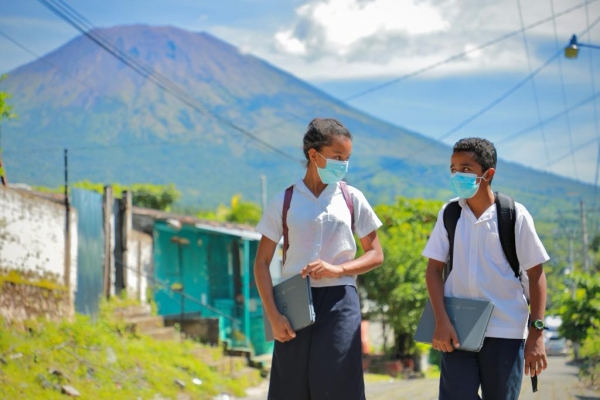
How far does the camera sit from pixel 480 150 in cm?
514

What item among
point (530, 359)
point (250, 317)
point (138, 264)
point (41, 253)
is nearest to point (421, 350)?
point (250, 317)

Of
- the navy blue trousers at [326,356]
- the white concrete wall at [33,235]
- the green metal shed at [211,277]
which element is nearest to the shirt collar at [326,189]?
the navy blue trousers at [326,356]

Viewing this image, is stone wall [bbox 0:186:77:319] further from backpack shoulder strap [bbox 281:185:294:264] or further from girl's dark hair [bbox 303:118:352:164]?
girl's dark hair [bbox 303:118:352:164]

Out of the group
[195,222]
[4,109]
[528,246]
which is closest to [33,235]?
[4,109]

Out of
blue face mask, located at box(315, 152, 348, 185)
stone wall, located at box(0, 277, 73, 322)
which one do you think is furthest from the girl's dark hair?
stone wall, located at box(0, 277, 73, 322)

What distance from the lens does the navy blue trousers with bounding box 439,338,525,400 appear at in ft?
16.1

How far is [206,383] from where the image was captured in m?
13.7

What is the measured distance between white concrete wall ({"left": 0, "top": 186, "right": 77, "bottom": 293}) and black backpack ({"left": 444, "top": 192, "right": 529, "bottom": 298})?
7.37m

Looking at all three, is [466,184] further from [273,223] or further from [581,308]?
[581,308]

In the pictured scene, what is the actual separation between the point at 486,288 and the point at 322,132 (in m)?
1.27

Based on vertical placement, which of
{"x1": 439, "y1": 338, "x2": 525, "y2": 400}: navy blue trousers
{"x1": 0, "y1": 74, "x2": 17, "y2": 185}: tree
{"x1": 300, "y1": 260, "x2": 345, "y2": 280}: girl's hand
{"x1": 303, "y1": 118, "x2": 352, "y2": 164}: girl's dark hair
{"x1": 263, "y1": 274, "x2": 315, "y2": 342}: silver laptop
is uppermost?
{"x1": 0, "y1": 74, "x2": 17, "y2": 185}: tree

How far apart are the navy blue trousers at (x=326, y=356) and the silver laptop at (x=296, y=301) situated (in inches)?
3.8

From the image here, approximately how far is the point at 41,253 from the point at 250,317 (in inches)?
458

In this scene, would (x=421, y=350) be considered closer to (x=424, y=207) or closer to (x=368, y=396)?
(x=424, y=207)
